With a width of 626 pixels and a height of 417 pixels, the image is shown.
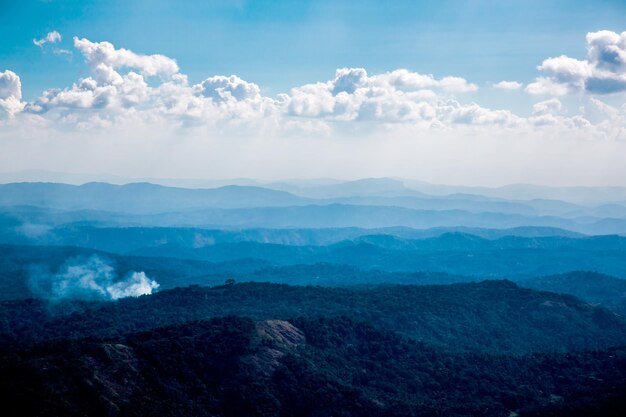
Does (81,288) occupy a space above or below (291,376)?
below

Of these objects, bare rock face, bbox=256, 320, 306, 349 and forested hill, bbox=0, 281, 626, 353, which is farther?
forested hill, bbox=0, 281, 626, 353

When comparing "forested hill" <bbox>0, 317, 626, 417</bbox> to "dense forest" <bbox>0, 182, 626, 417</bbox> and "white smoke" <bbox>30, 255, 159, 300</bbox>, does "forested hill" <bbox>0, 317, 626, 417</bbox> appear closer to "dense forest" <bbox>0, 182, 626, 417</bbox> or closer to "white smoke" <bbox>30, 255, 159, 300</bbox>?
"dense forest" <bbox>0, 182, 626, 417</bbox>

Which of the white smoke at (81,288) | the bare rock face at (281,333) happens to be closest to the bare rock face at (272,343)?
the bare rock face at (281,333)

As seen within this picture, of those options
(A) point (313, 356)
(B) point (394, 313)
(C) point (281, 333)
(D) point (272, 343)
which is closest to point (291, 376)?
(D) point (272, 343)

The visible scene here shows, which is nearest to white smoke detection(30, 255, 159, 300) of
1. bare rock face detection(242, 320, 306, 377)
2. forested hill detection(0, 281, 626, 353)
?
forested hill detection(0, 281, 626, 353)

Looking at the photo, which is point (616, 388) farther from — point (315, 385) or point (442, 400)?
point (315, 385)

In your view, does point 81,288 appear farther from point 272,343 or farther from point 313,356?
point 313,356

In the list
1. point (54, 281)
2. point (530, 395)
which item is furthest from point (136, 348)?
point (54, 281)
